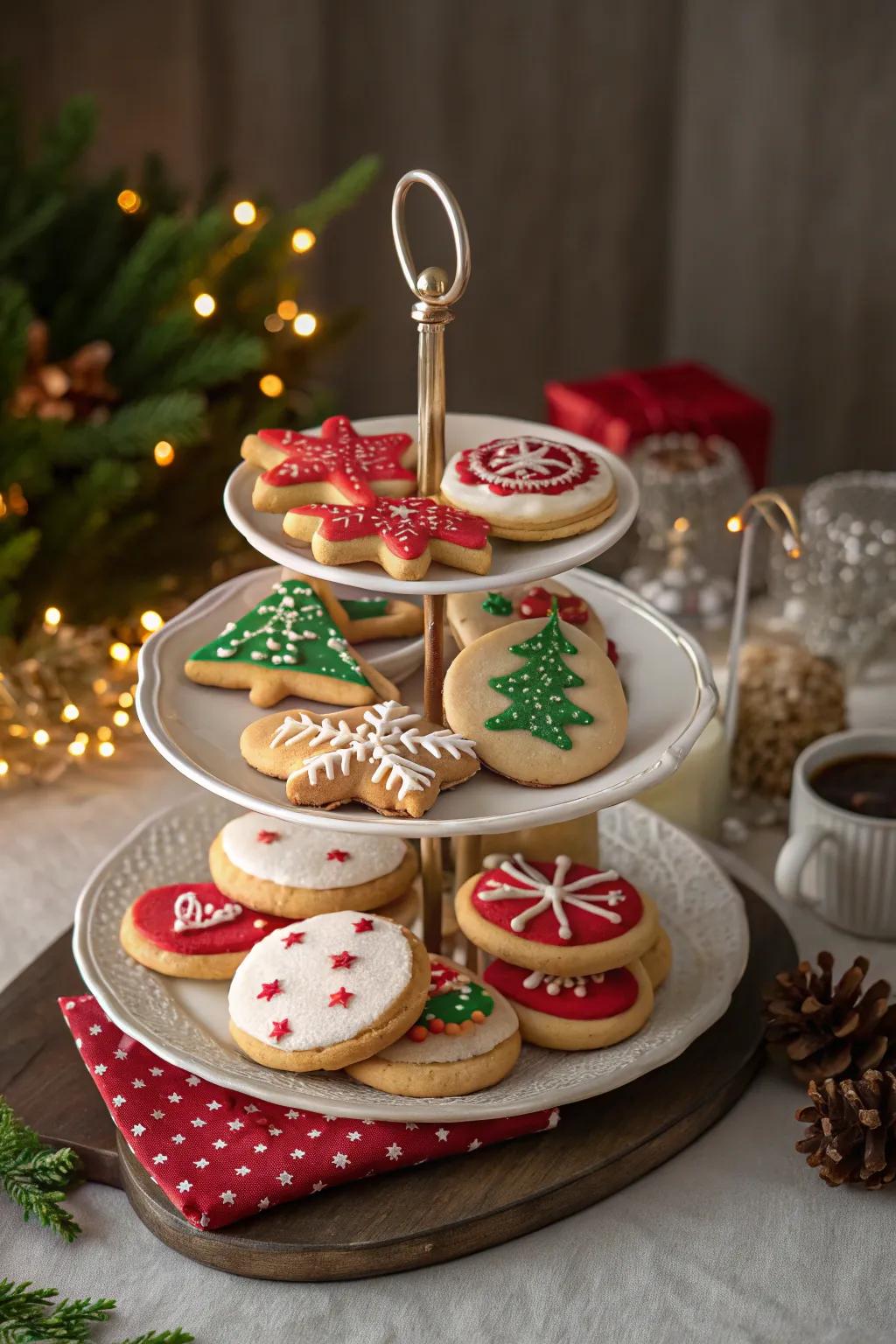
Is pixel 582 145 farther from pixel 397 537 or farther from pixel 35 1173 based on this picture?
pixel 35 1173

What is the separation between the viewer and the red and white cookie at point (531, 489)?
0.81 metres

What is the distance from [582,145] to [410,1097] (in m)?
1.65

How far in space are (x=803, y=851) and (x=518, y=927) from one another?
25cm

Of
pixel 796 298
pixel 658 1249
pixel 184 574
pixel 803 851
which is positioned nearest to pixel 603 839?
pixel 803 851

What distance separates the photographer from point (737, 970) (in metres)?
0.95

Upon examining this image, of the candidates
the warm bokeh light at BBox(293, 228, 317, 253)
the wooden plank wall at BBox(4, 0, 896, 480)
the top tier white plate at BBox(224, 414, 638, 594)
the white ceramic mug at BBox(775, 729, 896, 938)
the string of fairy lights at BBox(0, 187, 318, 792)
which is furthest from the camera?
the wooden plank wall at BBox(4, 0, 896, 480)

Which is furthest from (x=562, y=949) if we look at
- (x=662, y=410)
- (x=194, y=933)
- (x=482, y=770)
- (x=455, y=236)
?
(x=662, y=410)

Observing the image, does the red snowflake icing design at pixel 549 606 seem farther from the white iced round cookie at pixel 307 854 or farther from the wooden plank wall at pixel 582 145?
the wooden plank wall at pixel 582 145

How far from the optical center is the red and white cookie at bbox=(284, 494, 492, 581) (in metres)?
0.76

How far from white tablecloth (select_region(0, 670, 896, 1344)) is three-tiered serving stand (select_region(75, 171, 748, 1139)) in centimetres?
8

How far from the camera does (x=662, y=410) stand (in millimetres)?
1552

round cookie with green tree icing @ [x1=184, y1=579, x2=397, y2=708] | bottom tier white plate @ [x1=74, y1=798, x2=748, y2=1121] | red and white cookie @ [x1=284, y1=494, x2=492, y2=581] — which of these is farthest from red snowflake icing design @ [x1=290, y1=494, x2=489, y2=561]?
bottom tier white plate @ [x1=74, y1=798, x2=748, y2=1121]

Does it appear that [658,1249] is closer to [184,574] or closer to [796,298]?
[184,574]

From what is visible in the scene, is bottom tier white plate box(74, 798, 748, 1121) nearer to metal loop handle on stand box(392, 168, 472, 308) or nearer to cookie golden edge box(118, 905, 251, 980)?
cookie golden edge box(118, 905, 251, 980)
